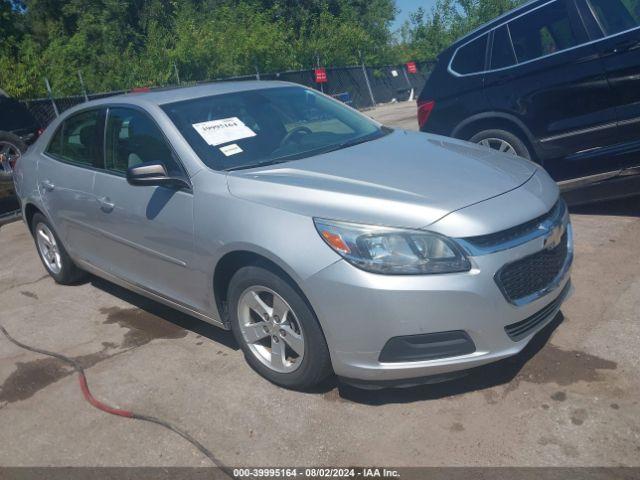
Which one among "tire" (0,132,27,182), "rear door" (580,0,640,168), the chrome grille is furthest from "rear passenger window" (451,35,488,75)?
"tire" (0,132,27,182)

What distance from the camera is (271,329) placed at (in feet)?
11.1

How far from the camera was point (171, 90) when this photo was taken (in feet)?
15.0

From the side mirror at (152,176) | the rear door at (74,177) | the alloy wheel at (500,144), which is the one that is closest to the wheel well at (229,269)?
the side mirror at (152,176)

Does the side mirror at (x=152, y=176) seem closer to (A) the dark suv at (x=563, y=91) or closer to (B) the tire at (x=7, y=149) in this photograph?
(A) the dark suv at (x=563, y=91)

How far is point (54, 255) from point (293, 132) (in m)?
2.69

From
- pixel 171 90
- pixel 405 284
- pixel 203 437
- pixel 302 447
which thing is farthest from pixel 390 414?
pixel 171 90

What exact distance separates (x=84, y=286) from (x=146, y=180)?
7.70ft

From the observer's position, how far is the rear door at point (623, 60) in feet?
17.0

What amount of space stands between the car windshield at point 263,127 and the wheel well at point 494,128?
1.85 m

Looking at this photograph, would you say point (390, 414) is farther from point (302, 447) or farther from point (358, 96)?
point (358, 96)

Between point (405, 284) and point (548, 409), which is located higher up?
point (405, 284)

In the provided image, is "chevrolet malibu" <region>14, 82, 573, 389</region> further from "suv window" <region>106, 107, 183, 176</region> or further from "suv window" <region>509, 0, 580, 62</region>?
"suv window" <region>509, 0, 580, 62</region>

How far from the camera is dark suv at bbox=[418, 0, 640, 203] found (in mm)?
5273

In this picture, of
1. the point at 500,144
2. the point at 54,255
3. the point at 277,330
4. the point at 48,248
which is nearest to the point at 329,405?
the point at 277,330
